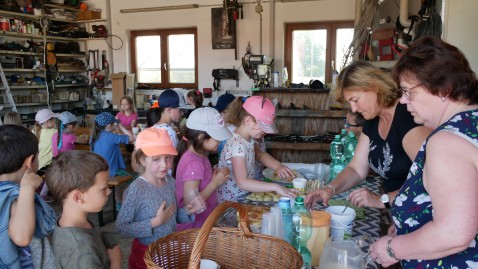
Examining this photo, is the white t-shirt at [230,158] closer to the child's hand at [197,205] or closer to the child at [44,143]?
the child's hand at [197,205]

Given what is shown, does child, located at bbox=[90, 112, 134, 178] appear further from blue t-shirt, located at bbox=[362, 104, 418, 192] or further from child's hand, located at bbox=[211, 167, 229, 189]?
blue t-shirt, located at bbox=[362, 104, 418, 192]

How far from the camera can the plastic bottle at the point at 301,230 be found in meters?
1.33

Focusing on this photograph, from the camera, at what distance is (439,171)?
940 millimetres

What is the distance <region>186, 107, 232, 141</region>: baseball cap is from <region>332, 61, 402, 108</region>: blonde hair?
714mm

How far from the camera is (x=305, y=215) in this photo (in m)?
1.40

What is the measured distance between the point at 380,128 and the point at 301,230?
893 mm

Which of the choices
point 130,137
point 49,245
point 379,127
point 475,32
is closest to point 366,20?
point 475,32

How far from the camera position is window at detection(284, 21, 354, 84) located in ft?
22.3

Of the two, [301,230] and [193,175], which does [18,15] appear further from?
[301,230]

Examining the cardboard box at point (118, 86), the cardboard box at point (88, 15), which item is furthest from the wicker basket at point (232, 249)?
the cardboard box at point (88, 15)

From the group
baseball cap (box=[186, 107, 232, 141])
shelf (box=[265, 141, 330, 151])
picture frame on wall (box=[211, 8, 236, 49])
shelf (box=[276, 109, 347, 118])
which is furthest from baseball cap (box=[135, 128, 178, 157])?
picture frame on wall (box=[211, 8, 236, 49])

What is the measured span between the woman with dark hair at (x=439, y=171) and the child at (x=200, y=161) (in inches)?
42.6

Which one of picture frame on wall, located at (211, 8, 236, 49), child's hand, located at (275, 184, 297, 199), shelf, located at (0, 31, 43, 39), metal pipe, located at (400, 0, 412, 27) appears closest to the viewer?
child's hand, located at (275, 184, 297, 199)

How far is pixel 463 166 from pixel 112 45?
822 cm
